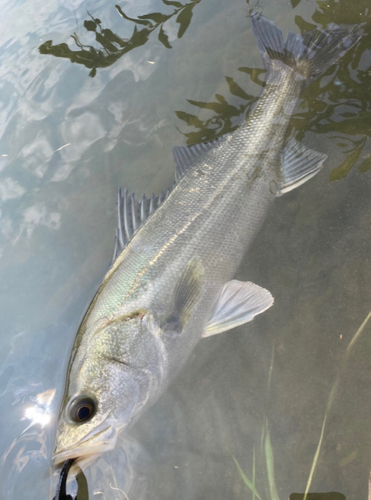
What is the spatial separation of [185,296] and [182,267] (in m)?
0.21

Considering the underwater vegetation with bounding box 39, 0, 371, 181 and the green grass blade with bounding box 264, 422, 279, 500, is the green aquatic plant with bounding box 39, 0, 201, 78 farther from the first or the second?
the green grass blade with bounding box 264, 422, 279, 500

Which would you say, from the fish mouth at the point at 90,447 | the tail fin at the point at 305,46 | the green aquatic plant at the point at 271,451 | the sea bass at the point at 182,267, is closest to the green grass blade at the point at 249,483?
the green aquatic plant at the point at 271,451

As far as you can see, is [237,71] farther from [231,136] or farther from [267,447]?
[267,447]

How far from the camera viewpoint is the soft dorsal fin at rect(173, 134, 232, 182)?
3145mm

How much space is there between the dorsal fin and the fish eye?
114 cm

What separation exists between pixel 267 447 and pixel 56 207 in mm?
2748

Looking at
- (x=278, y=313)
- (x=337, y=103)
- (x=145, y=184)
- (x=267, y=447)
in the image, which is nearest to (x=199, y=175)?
(x=145, y=184)

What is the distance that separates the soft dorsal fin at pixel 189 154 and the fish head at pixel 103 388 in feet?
4.29

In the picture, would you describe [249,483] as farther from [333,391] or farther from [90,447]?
[90,447]

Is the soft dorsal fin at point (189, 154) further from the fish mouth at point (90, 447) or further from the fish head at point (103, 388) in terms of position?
the fish mouth at point (90, 447)

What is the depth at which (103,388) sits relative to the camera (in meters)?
2.25

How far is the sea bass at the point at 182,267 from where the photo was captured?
228cm

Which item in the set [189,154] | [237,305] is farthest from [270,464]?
[189,154]

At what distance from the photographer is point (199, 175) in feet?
9.86
